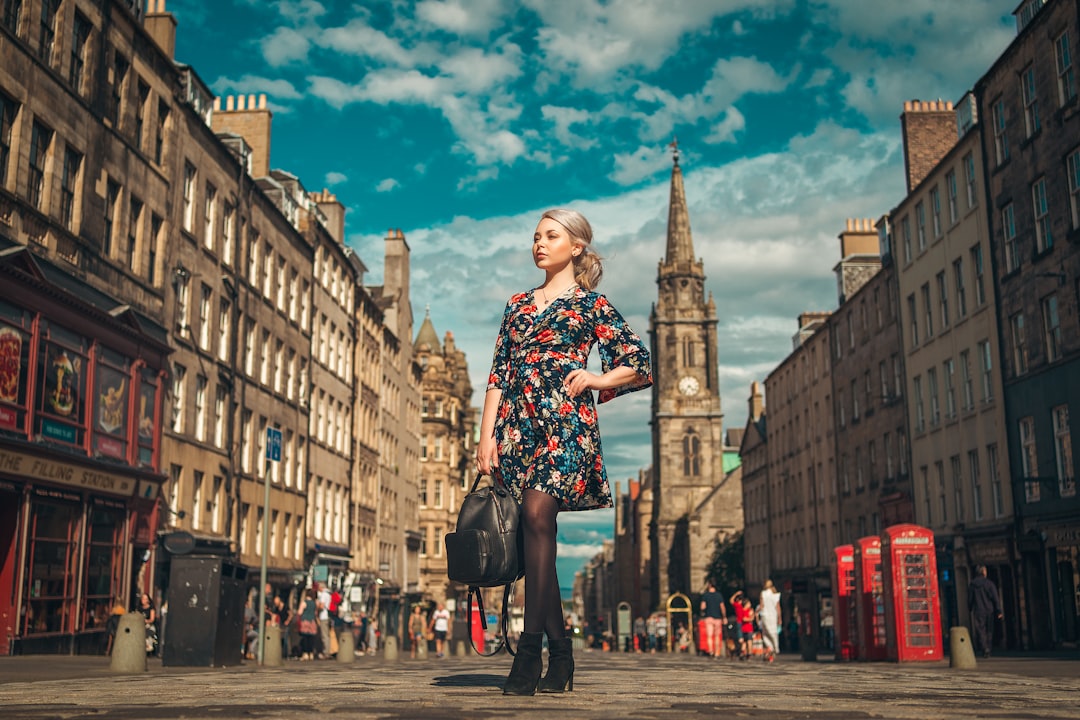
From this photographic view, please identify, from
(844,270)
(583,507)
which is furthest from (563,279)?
(844,270)

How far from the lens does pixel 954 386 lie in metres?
35.2

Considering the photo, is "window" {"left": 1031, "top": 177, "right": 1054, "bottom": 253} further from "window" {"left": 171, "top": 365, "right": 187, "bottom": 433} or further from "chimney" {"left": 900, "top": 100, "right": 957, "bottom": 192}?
"window" {"left": 171, "top": 365, "right": 187, "bottom": 433}

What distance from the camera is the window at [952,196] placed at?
3500cm

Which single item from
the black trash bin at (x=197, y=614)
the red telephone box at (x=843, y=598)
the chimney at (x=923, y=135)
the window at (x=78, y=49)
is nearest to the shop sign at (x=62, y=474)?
the black trash bin at (x=197, y=614)

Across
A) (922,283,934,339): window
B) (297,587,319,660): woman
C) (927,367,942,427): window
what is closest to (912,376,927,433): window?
(927,367,942,427): window

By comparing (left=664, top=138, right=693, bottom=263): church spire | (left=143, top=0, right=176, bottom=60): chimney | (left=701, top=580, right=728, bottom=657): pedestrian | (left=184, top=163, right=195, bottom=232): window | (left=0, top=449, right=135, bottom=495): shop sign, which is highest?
(left=664, top=138, right=693, bottom=263): church spire

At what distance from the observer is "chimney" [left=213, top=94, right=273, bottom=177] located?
43.2 meters

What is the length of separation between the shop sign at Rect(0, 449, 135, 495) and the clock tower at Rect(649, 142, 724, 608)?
299 feet

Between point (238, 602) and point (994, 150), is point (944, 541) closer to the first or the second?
point (994, 150)

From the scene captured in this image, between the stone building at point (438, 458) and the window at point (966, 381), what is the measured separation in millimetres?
42034

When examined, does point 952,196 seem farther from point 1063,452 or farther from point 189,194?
point 189,194

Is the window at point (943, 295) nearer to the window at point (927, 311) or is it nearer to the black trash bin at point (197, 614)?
the window at point (927, 311)

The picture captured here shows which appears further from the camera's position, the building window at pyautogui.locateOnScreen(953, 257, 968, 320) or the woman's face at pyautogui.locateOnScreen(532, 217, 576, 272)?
the building window at pyautogui.locateOnScreen(953, 257, 968, 320)

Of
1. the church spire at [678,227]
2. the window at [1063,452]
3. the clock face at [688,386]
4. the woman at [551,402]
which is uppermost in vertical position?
the church spire at [678,227]
